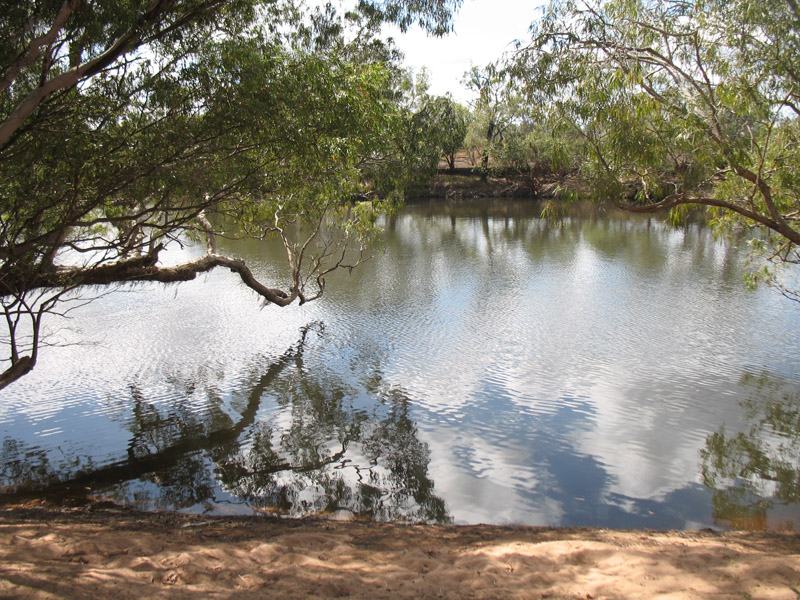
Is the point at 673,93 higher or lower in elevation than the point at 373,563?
higher

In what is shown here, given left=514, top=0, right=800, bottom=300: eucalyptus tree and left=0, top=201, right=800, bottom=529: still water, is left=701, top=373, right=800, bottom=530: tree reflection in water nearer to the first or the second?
left=0, top=201, right=800, bottom=529: still water

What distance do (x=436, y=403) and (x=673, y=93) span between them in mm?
4350

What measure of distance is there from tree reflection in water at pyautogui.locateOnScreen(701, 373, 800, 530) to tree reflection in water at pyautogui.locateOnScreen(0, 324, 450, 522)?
2.41 m

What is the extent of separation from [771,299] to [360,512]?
993cm

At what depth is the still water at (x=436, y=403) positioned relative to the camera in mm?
5355

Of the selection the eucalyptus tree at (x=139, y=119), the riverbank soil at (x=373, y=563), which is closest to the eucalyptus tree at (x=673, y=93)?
the eucalyptus tree at (x=139, y=119)

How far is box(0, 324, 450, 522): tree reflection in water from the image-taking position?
17.3 feet

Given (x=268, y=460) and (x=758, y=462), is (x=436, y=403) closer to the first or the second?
(x=268, y=460)

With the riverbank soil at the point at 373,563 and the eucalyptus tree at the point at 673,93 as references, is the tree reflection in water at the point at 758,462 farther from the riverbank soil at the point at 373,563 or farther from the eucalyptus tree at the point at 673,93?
the eucalyptus tree at the point at 673,93

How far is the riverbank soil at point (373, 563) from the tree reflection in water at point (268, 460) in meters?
0.97

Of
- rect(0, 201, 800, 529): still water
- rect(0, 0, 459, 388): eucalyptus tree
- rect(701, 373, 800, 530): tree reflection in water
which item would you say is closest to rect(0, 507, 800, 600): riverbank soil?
rect(701, 373, 800, 530): tree reflection in water

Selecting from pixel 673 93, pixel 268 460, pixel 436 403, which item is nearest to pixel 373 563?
pixel 268 460

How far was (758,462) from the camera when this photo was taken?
587 centimetres

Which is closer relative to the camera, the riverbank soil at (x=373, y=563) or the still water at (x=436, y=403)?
the riverbank soil at (x=373, y=563)
